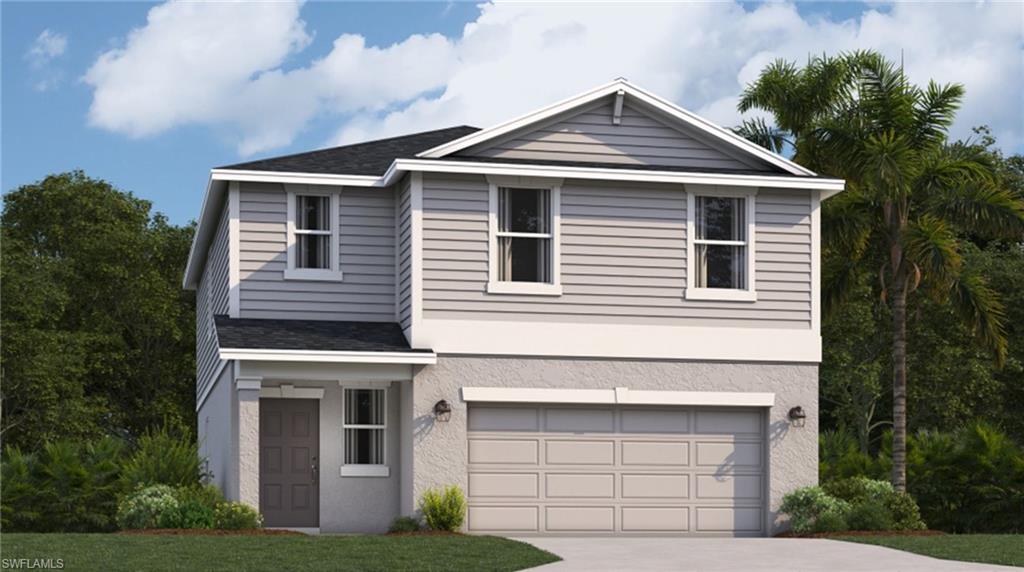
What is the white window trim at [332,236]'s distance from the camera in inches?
996

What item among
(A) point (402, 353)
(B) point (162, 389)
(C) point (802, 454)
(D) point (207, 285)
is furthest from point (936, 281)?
(B) point (162, 389)

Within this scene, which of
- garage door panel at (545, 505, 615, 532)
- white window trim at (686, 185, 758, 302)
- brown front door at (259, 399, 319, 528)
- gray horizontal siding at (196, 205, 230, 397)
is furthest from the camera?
gray horizontal siding at (196, 205, 230, 397)

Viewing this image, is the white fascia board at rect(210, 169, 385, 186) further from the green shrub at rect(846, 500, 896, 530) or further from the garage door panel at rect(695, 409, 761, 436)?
the green shrub at rect(846, 500, 896, 530)

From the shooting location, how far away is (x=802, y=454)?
25.2 meters

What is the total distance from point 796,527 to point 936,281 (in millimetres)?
5754

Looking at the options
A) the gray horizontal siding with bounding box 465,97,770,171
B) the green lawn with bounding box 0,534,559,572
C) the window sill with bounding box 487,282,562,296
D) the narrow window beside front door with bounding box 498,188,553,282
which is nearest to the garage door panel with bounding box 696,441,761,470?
the window sill with bounding box 487,282,562,296

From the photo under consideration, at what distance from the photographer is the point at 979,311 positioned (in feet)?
92.5

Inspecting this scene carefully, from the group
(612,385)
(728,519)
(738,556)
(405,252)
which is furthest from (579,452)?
(738,556)

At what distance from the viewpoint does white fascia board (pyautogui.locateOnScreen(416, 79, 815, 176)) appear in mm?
24391

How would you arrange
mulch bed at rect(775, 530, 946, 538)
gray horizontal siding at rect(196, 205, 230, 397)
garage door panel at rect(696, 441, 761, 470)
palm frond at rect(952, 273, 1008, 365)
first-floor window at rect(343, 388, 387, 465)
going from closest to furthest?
mulch bed at rect(775, 530, 946, 538) < first-floor window at rect(343, 388, 387, 465) < garage door panel at rect(696, 441, 761, 470) < gray horizontal siding at rect(196, 205, 230, 397) < palm frond at rect(952, 273, 1008, 365)

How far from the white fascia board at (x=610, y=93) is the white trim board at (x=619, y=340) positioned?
8.93ft

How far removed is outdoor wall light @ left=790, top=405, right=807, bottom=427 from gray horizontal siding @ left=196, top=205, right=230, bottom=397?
9.68m

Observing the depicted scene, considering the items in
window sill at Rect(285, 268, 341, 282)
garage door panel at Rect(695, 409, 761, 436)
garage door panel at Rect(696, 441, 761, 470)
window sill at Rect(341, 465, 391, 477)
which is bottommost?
window sill at Rect(341, 465, 391, 477)

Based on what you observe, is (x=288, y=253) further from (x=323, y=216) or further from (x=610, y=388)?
(x=610, y=388)
